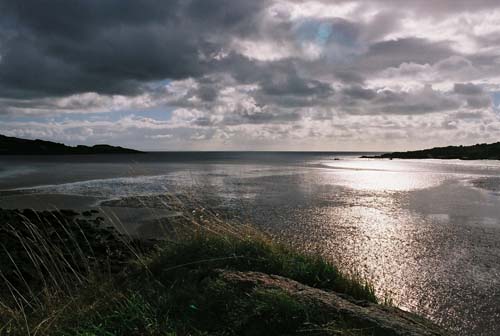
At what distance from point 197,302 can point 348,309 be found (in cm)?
224

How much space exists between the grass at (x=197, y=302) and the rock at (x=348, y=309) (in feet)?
0.45

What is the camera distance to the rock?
477 cm

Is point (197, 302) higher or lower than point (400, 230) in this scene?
higher

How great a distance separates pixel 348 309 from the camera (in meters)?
5.10

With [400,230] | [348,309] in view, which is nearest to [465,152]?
[400,230]

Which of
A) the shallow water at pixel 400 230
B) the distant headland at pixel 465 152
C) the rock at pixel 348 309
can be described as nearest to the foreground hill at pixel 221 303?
the rock at pixel 348 309

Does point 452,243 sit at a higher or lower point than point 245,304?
lower

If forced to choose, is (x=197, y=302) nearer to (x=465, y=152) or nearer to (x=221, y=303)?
(x=221, y=303)

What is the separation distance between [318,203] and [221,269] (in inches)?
786

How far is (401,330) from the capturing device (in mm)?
4719

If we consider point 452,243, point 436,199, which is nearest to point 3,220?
point 452,243

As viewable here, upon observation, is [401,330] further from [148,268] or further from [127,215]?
[127,215]

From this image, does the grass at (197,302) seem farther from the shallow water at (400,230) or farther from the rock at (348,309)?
the shallow water at (400,230)

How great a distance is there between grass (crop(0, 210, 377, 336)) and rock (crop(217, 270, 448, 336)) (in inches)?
5.4
